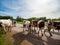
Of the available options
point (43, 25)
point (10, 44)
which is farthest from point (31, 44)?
point (43, 25)

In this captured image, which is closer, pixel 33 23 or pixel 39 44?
pixel 39 44

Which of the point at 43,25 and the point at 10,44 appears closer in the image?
the point at 10,44

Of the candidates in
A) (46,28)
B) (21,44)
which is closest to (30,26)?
(46,28)

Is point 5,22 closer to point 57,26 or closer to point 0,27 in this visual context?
point 0,27

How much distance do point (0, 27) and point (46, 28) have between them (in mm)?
6340

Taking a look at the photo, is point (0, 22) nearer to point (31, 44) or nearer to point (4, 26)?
point (4, 26)

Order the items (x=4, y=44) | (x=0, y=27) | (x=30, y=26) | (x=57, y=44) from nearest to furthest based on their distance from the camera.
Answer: (x=4, y=44)
(x=57, y=44)
(x=0, y=27)
(x=30, y=26)

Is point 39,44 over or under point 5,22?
under

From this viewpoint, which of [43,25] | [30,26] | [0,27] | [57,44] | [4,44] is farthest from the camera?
[30,26]

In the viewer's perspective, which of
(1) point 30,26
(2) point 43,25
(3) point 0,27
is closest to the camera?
(2) point 43,25

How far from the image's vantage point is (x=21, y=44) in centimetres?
1085

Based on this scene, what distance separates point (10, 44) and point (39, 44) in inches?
95.8

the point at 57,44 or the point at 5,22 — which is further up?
the point at 5,22

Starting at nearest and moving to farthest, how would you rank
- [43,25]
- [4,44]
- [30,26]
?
[4,44] → [43,25] → [30,26]
